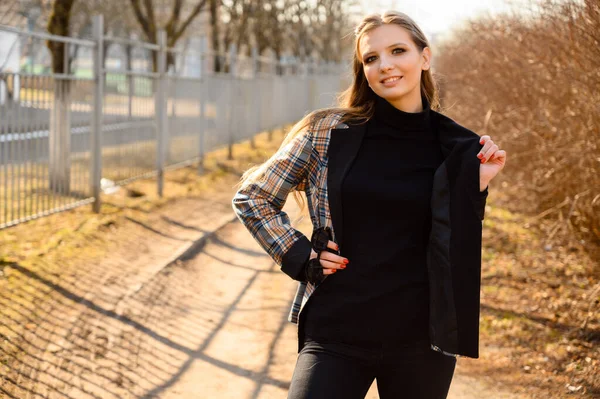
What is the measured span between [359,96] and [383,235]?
56cm

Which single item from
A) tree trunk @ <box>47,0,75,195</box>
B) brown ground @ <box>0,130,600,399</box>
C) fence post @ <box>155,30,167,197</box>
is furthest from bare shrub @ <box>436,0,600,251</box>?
fence post @ <box>155,30,167,197</box>

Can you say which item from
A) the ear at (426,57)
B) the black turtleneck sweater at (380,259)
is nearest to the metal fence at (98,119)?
the ear at (426,57)

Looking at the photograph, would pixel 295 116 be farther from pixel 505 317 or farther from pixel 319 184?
pixel 319 184

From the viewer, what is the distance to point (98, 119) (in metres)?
9.91

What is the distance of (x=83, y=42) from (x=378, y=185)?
7.19 meters

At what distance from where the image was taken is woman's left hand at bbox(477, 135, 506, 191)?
2.80 metres

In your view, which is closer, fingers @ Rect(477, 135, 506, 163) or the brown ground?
fingers @ Rect(477, 135, 506, 163)

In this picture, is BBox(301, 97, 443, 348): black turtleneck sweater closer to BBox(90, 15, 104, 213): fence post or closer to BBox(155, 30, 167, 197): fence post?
BBox(90, 15, 104, 213): fence post

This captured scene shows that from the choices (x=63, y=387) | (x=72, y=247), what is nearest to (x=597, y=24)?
(x=63, y=387)

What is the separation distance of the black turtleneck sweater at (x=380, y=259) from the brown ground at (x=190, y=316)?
8.39 feet

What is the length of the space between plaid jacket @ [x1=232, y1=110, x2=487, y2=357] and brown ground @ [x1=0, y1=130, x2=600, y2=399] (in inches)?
97.0

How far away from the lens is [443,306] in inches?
106

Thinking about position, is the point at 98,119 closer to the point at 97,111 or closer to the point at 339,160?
the point at 97,111

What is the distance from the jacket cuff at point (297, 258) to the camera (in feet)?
9.22
